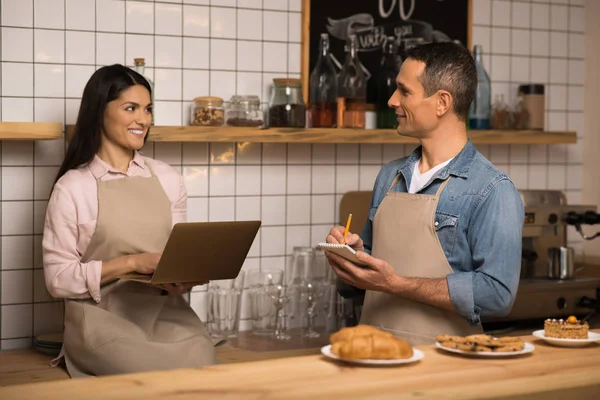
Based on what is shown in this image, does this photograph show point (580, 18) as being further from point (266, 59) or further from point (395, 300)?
point (395, 300)

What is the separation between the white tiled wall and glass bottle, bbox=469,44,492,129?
0.15 meters

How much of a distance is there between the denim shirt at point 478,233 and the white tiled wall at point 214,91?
1.24 m

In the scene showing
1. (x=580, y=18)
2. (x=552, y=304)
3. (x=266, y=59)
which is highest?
(x=580, y=18)

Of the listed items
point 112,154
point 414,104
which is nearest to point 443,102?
point 414,104

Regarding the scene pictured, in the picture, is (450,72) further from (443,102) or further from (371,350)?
(371,350)

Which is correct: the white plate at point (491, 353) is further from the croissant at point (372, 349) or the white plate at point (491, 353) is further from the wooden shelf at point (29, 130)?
the wooden shelf at point (29, 130)

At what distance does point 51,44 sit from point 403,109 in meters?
1.38

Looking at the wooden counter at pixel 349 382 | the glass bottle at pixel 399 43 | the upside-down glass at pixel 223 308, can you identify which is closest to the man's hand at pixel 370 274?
the wooden counter at pixel 349 382

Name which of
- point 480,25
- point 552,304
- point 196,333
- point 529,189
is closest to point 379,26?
point 480,25

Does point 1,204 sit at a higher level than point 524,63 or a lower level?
lower

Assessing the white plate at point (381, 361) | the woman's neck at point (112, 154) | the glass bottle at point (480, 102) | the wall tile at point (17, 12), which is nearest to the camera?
the white plate at point (381, 361)

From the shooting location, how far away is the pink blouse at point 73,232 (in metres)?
2.71

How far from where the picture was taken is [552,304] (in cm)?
362

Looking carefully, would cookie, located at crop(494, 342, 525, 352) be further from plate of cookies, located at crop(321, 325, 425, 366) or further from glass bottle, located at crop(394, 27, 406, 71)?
glass bottle, located at crop(394, 27, 406, 71)
